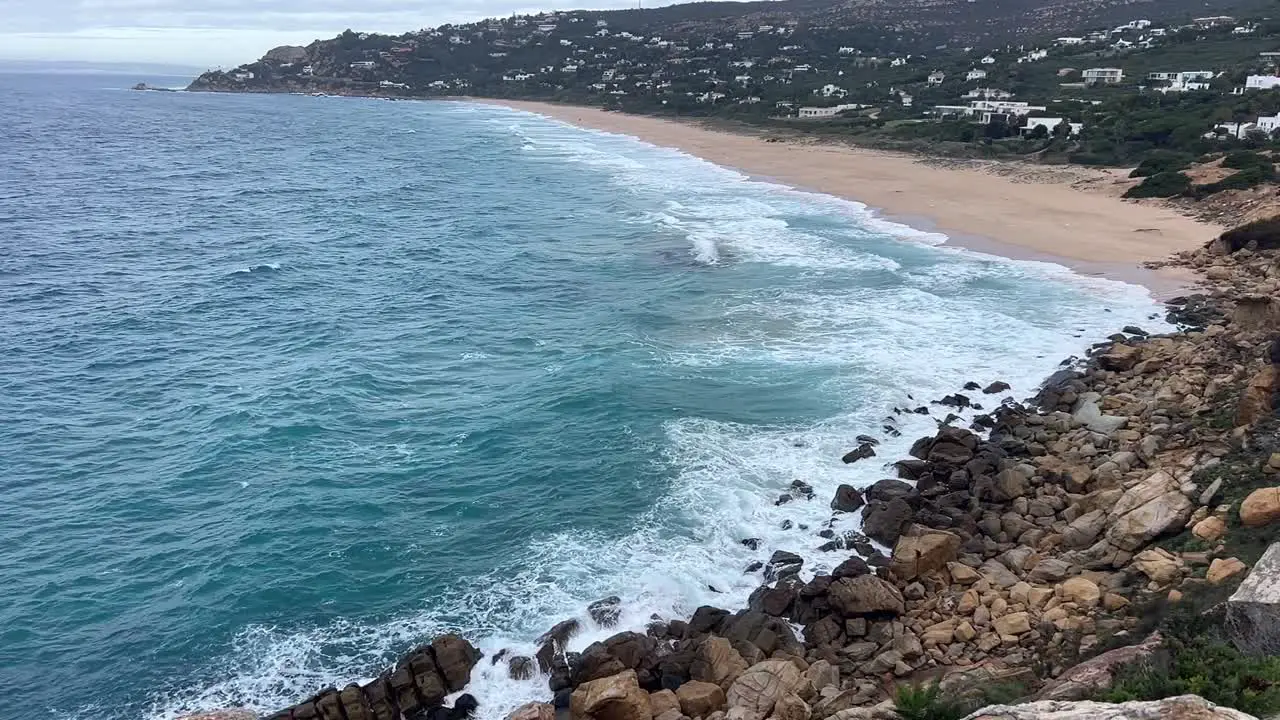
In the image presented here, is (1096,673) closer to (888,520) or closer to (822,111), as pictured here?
(888,520)

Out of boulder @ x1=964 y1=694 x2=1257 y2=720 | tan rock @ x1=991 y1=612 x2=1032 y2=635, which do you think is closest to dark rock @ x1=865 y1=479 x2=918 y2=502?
tan rock @ x1=991 y1=612 x2=1032 y2=635

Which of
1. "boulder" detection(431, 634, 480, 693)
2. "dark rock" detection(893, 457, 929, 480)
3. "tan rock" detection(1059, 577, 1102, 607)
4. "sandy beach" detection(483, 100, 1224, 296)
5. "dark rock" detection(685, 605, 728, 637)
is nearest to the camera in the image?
"tan rock" detection(1059, 577, 1102, 607)

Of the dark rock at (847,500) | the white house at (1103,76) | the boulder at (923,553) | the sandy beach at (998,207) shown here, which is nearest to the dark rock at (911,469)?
the dark rock at (847,500)

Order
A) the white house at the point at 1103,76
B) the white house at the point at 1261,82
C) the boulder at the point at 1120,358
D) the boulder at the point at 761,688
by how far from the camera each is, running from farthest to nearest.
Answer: the white house at the point at 1103,76, the white house at the point at 1261,82, the boulder at the point at 1120,358, the boulder at the point at 761,688

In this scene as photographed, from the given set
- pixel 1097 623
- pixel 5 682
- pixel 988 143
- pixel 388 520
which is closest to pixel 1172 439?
pixel 1097 623

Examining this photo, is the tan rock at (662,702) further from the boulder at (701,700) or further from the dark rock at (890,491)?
the dark rock at (890,491)

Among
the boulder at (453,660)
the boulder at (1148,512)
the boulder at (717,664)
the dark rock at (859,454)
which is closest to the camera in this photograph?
the boulder at (717,664)

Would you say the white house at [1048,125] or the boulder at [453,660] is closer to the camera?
the boulder at [453,660]

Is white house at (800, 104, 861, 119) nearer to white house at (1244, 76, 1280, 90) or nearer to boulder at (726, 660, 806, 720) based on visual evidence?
white house at (1244, 76, 1280, 90)
